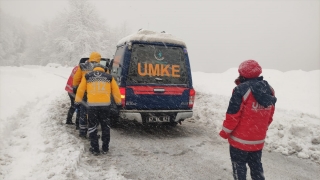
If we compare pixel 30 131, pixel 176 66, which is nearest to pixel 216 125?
pixel 176 66

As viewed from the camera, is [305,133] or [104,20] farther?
[104,20]

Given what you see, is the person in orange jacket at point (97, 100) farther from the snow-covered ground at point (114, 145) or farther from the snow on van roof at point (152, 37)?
the snow on van roof at point (152, 37)

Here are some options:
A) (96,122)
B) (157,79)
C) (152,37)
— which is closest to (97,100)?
(96,122)

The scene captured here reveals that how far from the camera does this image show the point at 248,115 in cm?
304

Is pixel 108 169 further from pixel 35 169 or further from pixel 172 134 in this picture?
pixel 172 134

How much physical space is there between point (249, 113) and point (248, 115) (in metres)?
0.03

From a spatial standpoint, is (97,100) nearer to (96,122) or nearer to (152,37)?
(96,122)

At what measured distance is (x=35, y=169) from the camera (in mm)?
3936

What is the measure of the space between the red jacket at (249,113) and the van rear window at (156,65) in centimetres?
348

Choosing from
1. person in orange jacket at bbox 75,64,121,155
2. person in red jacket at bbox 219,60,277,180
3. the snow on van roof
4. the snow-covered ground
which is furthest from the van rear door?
person in red jacket at bbox 219,60,277,180

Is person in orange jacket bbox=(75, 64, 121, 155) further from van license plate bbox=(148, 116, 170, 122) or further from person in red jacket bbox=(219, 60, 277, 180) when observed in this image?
person in red jacket bbox=(219, 60, 277, 180)

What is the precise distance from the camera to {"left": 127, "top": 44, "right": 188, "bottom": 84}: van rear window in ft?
20.8

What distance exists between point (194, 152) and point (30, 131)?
11.8ft

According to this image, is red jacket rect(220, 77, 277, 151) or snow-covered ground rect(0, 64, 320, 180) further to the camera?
snow-covered ground rect(0, 64, 320, 180)
